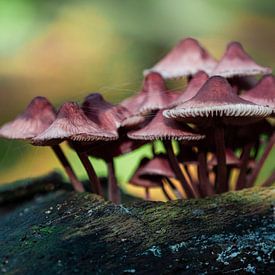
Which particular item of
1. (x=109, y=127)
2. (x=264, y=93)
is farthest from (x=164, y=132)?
(x=264, y=93)

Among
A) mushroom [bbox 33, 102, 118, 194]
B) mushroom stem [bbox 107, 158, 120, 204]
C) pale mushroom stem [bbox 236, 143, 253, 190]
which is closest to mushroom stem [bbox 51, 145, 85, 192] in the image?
mushroom stem [bbox 107, 158, 120, 204]

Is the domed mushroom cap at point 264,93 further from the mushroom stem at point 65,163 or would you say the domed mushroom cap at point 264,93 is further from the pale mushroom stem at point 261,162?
the mushroom stem at point 65,163

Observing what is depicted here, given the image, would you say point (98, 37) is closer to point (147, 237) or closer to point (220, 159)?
point (220, 159)

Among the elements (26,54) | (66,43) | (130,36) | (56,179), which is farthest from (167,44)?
(56,179)

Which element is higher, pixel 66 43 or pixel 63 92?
pixel 66 43

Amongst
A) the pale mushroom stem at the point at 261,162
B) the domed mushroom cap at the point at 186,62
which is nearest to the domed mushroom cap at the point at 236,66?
the domed mushroom cap at the point at 186,62

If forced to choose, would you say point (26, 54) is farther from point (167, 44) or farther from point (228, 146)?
point (228, 146)
